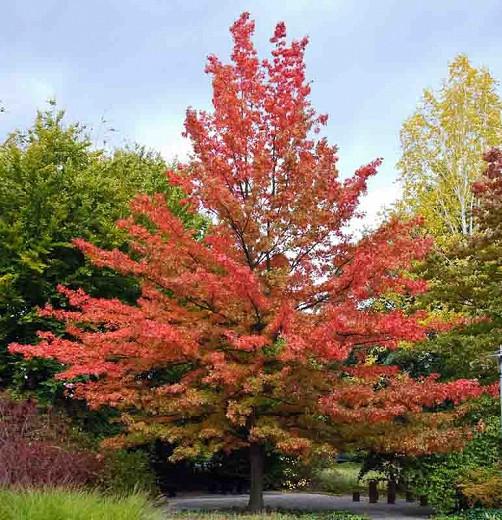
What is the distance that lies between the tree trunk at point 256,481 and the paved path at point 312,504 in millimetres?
1089

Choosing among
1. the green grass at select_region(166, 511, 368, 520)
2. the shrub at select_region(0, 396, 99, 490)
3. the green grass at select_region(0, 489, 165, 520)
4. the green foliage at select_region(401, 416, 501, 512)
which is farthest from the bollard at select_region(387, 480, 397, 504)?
the green grass at select_region(0, 489, 165, 520)

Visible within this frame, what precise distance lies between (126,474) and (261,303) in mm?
5139

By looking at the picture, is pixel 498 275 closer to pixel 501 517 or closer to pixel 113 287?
pixel 501 517

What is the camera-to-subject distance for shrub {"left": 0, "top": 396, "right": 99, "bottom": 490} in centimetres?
1225

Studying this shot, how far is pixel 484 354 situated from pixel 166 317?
632 cm

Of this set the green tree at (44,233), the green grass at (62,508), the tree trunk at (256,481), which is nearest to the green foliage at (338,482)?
the tree trunk at (256,481)

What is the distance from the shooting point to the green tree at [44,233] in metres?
17.3

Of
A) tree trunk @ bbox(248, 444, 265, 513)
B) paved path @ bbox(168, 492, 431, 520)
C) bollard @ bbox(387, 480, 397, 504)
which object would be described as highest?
tree trunk @ bbox(248, 444, 265, 513)

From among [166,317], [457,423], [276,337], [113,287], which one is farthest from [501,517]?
[113,287]

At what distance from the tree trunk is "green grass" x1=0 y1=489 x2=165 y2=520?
521cm

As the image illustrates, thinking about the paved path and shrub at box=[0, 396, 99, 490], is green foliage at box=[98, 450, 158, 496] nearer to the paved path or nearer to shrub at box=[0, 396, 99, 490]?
shrub at box=[0, 396, 99, 490]

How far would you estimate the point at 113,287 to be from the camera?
60.4ft

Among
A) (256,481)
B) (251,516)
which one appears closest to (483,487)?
(256,481)

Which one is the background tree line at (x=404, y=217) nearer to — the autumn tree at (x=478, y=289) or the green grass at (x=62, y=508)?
the autumn tree at (x=478, y=289)
